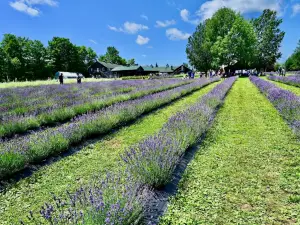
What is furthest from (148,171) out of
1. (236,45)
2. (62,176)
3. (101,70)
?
(101,70)

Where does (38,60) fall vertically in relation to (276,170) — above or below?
above

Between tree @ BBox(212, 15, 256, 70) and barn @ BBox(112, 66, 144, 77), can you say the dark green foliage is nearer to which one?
barn @ BBox(112, 66, 144, 77)

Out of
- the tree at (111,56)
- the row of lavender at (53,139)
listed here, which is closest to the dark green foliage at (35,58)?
the tree at (111,56)

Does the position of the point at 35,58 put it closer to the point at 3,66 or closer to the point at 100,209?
the point at 3,66

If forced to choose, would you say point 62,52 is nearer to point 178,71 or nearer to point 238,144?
point 178,71

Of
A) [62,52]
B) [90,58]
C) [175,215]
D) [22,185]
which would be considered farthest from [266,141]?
[90,58]

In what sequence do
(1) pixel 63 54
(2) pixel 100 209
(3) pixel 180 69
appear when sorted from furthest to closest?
(3) pixel 180 69, (1) pixel 63 54, (2) pixel 100 209

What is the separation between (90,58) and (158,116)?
3824 inches

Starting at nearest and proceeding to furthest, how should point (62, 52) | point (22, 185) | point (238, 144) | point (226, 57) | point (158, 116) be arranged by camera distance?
point (22, 185) < point (238, 144) < point (158, 116) < point (226, 57) < point (62, 52)

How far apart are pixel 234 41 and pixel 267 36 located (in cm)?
2331

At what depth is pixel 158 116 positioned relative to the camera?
876 centimetres

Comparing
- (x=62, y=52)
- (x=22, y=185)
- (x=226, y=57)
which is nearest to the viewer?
(x=22, y=185)

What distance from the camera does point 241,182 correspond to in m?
3.46

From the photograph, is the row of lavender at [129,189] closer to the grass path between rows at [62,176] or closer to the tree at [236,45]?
the grass path between rows at [62,176]
